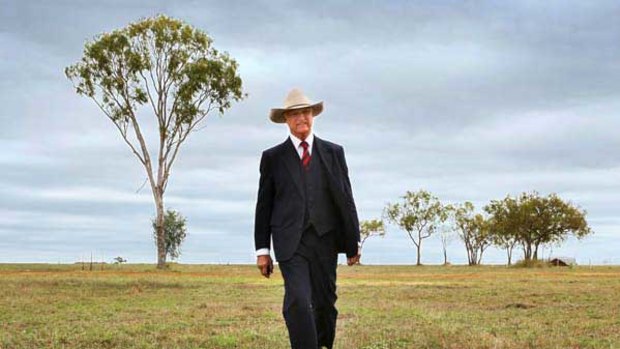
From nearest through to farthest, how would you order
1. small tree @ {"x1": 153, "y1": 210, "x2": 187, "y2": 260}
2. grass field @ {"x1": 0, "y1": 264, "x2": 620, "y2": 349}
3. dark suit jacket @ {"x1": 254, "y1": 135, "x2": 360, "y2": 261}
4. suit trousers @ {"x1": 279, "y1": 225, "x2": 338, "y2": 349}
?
suit trousers @ {"x1": 279, "y1": 225, "x2": 338, "y2": 349}, dark suit jacket @ {"x1": 254, "y1": 135, "x2": 360, "y2": 261}, grass field @ {"x1": 0, "y1": 264, "x2": 620, "y2": 349}, small tree @ {"x1": 153, "y1": 210, "x2": 187, "y2": 260}

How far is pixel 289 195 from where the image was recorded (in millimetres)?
7461

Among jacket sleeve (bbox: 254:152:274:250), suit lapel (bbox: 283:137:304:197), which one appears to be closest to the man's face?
suit lapel (bbox: 283:137:304:197)

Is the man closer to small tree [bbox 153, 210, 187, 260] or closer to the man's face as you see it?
the man's face

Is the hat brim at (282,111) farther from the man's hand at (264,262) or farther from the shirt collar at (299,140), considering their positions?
the man's hand at (264,262)

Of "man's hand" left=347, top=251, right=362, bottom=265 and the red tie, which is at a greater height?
the red tie

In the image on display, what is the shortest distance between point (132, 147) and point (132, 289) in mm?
19454

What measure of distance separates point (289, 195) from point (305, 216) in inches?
9.5

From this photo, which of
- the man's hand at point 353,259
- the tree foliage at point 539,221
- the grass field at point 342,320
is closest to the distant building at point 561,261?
the tree foliage at point 539,221

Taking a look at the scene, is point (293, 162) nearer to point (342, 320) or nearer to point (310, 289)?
point (310, 289)

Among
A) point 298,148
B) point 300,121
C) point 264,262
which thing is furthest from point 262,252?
point 300,121

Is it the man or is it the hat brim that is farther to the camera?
the hat brim

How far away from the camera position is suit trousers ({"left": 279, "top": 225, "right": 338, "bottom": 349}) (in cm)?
718

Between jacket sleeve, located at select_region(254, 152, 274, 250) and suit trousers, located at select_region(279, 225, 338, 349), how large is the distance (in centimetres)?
35

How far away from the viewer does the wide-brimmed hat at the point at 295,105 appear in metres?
7.49
